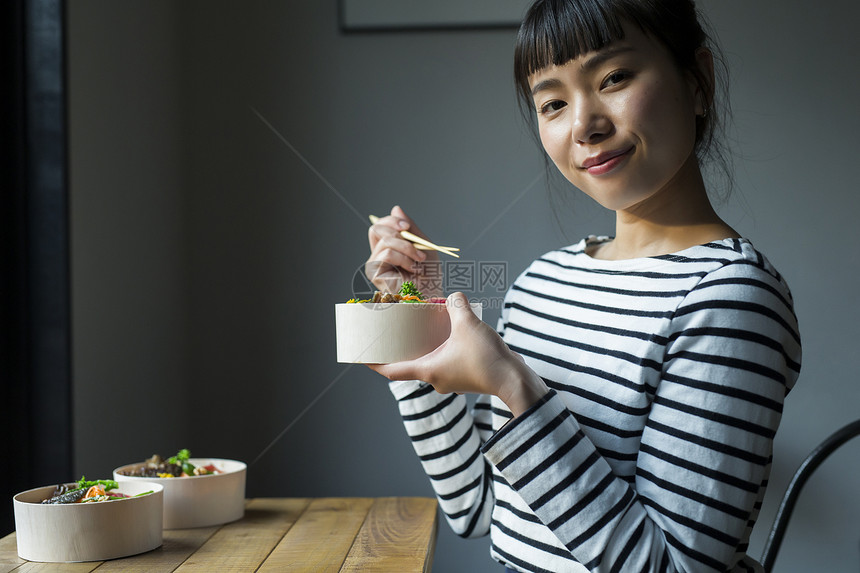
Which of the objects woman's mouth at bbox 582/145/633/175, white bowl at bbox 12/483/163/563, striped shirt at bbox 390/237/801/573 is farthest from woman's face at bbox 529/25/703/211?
white bowl at bbox 12/483/163/563

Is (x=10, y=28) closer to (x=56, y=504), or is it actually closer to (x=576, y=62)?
(x=56, y=504)

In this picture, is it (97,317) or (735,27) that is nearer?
(97,317)

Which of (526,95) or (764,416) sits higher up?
(526,95)

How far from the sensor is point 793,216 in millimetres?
1658

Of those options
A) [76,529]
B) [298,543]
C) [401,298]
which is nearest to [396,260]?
[401,298]

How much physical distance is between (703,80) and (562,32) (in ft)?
0.55

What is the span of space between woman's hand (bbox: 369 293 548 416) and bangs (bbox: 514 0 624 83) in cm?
28

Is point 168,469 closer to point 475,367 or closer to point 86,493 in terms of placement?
point 86,493

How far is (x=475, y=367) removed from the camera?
688 millimetres

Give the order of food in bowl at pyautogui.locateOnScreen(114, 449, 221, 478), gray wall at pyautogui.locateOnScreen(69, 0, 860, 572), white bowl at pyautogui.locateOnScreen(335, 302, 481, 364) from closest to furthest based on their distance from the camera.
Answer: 1. white bowl at pyautogui.locateOnScreen(335, 302, 481, 364)
2. food in bowl at pyautogui.locateOnScreen(114, 449, 221, 478)
3. gray wall at pyautogui.locateOnScreen(69, 0, 860, 572)

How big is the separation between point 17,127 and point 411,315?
881 millimetres

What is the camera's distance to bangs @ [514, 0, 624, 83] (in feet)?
2.41

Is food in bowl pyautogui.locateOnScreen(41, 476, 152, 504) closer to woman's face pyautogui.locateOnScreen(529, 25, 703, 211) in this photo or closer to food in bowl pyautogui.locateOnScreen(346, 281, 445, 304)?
food in bowl pyautogui.locateOnScreen(346, 281, 445, 304)

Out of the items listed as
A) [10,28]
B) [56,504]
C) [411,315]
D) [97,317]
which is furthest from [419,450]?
[10,28]
